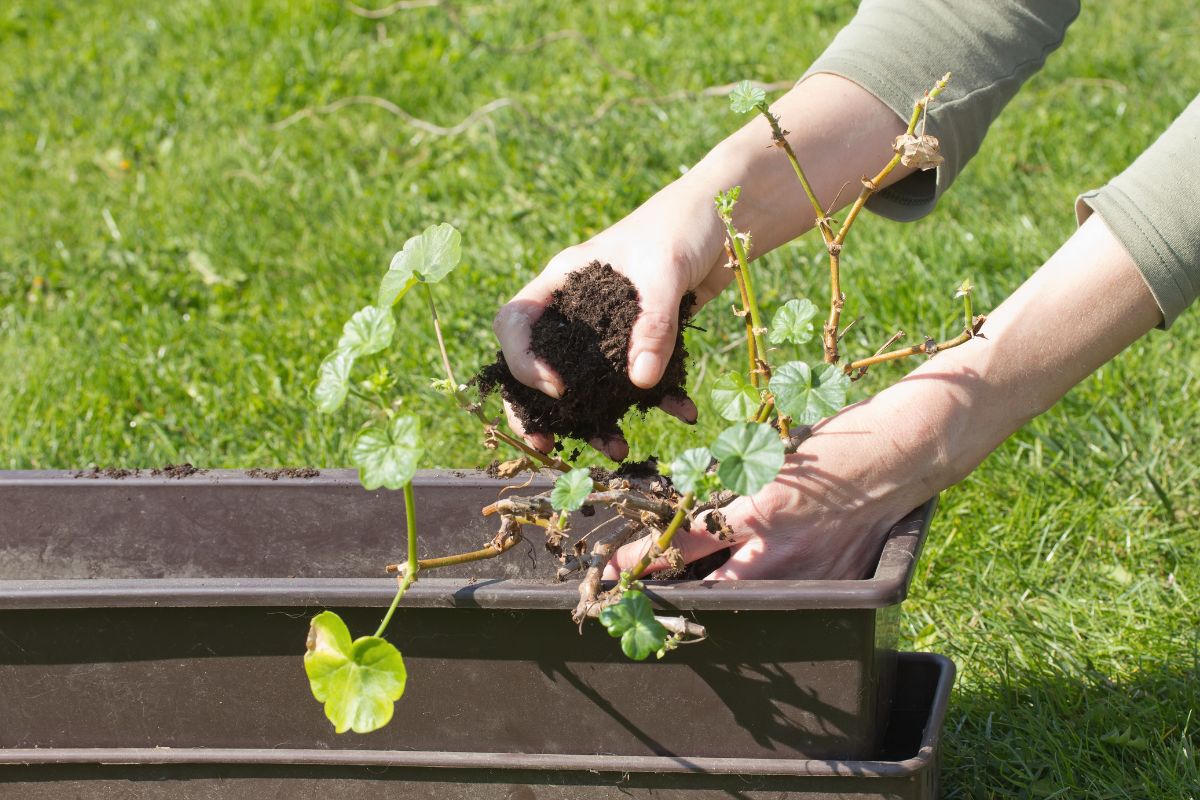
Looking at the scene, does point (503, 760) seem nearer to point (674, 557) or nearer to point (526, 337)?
point (674, 557)

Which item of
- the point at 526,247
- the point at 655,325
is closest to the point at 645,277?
the point at 655,325

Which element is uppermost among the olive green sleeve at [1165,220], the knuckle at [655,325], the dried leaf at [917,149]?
the dried leaf at [917,149]

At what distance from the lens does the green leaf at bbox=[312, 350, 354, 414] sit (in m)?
1.18

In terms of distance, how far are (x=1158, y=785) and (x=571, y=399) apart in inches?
34.4

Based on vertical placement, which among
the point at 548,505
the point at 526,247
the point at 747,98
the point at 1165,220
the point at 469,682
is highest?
the point at 747,98

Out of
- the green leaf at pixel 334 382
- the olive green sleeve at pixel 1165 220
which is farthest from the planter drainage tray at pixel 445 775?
the olive green sleeve at pixel 1165 220

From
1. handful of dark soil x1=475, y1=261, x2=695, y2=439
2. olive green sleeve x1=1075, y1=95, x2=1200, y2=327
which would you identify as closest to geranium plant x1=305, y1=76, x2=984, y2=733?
handful of dark soil x1=475, y1=261, x2=695, y2=439

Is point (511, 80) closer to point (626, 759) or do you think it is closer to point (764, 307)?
point (764, 307)

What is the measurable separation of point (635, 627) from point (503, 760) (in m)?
0.28

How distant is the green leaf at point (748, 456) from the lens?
1.11m

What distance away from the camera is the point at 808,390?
4.01ft

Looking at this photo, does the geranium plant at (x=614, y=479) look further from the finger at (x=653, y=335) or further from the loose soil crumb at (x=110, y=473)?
the loose soil crumb at (x=110, y=473)

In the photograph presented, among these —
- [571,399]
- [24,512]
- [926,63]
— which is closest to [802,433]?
[571,399]

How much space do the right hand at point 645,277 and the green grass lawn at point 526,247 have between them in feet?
2.32
